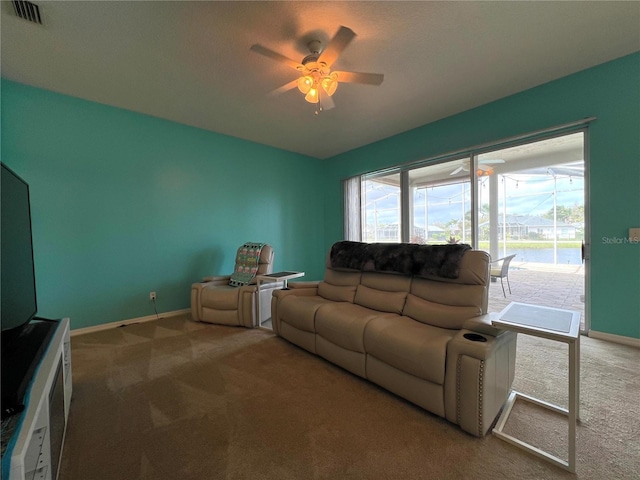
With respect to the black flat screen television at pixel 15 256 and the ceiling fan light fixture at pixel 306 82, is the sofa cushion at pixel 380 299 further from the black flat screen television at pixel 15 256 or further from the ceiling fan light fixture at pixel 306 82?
the black flat screen television at pixel 15 256

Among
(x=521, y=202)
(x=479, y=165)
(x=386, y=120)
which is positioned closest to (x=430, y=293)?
(x=479, y=165)

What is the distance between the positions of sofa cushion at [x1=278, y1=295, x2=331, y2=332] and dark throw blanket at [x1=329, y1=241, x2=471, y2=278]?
496 mm

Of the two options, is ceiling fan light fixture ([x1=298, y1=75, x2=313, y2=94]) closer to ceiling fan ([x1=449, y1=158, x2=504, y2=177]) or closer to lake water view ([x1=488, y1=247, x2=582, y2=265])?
ceiling fan ([x1=449, y1=158, x2=504, y2=177])

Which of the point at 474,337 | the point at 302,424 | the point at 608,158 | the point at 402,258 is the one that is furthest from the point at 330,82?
the point at 608,158

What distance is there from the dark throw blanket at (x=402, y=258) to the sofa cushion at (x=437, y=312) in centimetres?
23

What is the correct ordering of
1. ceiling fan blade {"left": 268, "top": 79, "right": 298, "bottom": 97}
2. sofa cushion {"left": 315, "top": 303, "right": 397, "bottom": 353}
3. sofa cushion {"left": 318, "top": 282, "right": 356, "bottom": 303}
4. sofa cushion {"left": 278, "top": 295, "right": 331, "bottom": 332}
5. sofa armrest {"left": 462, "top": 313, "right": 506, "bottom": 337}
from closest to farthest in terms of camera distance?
sofa armrest {"left": 462, "top": 313, "right": 506, "bottom": 337} → sofa cushion {"left": 315, "top": 303, "right": 397, "bottom": 353} → ceiling fan blade {"left": 268, "top": 79, "right": 298, "bottom": 97} → sofa cushion {"left": 278, "top": 295, "right": 331, "bottom": 332} → sofa cushion {"left": 318, "top": 282, "right": 356, "bottom": 303}

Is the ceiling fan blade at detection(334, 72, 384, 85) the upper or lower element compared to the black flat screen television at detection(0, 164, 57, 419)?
upper

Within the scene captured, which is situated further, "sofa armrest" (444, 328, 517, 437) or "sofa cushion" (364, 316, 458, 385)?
"sofa cushion" (364, 316, 458, 385)

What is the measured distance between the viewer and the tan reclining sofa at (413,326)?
1.45 m

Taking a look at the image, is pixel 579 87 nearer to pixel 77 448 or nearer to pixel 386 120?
pixel 386 120

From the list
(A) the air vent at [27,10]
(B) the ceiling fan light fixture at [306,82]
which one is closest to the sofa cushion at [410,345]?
(B) the ceiling fan light fixture at [306,82]

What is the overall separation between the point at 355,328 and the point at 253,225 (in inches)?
119

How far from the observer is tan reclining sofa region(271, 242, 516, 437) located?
145cm

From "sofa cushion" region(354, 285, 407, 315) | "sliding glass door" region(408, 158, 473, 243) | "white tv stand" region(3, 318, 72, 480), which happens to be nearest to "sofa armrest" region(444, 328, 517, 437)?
"sofa cushion" region(354, 285, 407, 315)
